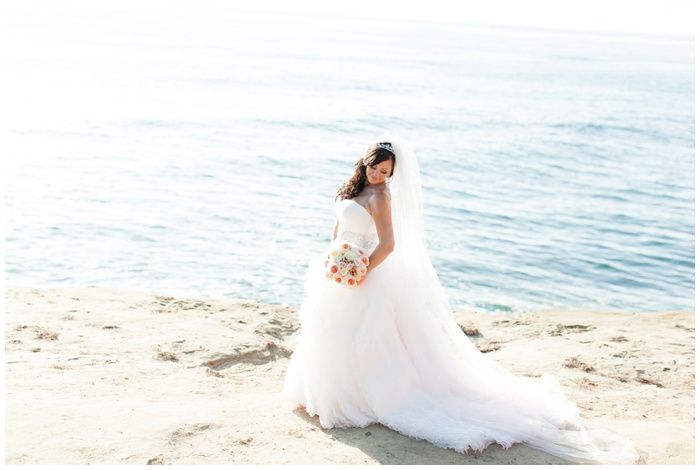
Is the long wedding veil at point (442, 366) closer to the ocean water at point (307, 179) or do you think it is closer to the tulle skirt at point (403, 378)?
the tulle skirt at point (403, 378)

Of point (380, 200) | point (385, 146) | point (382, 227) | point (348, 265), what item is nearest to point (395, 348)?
point (348, 265)

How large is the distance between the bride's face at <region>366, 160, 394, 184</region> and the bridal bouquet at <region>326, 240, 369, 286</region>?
59 centimetres

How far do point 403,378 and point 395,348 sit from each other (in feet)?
0.81

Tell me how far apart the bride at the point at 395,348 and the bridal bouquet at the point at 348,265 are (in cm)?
10

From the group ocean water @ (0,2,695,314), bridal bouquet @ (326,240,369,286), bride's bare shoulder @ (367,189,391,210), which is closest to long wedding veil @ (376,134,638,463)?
bride's bare shoulder @ (367,189,391,210)

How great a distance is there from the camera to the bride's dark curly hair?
18.5 feet

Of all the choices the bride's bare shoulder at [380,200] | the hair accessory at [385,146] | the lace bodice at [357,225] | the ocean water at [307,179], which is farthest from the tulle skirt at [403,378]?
the ocean water at [307,179]

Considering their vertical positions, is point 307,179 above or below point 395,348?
above

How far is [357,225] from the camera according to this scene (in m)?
5.80

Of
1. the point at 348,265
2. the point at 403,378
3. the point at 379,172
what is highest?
the point at 379,172

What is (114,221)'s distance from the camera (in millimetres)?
15758

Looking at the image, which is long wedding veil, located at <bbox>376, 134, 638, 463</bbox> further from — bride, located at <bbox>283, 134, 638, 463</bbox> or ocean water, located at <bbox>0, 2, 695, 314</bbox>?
ocean water, located at <bbox>0, 2, 695, 314</bbox>

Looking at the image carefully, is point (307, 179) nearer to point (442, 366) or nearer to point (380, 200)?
point (380, 200)

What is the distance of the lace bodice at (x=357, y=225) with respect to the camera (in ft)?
18.9
